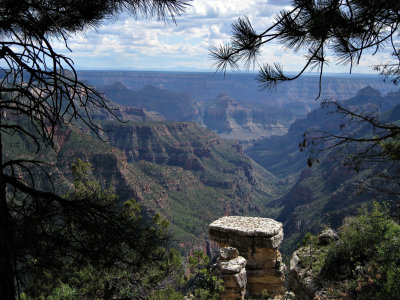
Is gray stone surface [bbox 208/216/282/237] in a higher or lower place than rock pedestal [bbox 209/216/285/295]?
higher

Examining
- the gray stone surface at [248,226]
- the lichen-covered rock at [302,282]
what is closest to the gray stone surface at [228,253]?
the gray stone surface at [248,226]

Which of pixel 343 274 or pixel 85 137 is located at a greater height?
pixel 343 274

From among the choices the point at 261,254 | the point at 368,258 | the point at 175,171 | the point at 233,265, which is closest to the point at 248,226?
the point at 261,254

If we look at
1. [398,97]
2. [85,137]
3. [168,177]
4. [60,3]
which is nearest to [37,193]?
[60,3]

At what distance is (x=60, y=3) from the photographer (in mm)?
4473

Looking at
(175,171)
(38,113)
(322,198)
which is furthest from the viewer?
(175,171)

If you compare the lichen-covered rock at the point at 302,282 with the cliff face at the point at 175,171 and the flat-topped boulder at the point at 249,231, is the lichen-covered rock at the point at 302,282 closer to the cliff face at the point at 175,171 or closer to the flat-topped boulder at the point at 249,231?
the flat-topped boulder at the point at 249,231

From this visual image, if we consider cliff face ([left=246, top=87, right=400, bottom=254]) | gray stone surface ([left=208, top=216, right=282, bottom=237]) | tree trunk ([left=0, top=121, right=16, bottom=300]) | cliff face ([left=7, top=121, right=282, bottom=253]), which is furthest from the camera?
cliff face ([left=7, top=121, right=282, bottom=253])

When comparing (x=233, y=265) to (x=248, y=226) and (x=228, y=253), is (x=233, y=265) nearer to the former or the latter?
(x=228, y=253)

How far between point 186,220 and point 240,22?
83.6 metres

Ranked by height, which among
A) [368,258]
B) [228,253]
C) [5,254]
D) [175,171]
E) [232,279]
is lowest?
[175,171]

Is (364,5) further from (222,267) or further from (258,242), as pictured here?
(258,242)

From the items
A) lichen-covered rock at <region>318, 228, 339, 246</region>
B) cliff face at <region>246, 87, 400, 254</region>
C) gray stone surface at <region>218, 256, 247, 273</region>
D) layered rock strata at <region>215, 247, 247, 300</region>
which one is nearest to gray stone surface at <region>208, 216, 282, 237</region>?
gray stone surface at <region>218, 256, 247, 273</region>

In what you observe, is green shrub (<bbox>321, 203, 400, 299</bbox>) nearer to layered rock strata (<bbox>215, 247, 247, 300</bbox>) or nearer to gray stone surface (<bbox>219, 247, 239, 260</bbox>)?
layered rock strata (<bbox>215, 247, 247, 300</bbox>)
